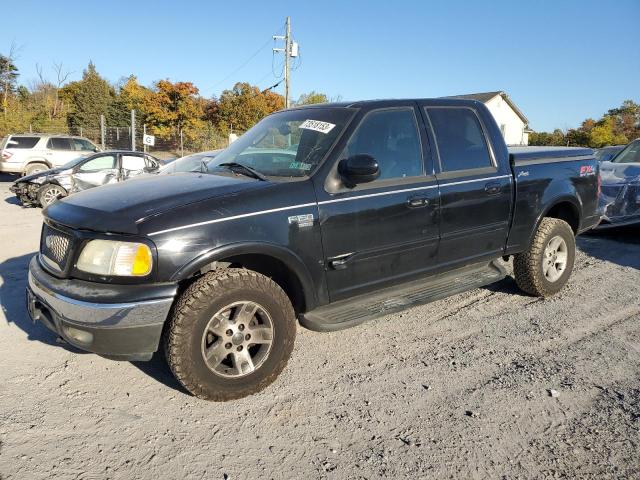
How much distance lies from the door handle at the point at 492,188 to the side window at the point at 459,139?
7.5 inches

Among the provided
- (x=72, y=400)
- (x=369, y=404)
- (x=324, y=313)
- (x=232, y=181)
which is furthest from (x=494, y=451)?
(x=72, y=400)

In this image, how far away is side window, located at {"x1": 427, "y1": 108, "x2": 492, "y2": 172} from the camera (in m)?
3.94

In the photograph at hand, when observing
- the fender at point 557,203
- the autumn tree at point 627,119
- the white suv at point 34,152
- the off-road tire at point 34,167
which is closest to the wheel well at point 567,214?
the fender at point 557,203

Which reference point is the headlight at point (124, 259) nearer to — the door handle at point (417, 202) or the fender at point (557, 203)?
the door handle at point (417, 202)

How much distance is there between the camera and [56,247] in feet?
9.79

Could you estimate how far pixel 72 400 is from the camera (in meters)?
2.97

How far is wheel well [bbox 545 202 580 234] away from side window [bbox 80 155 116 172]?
1069cm

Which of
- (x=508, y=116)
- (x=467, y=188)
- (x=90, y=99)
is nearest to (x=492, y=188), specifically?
(x=467, y=188)

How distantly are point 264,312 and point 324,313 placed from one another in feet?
1.69

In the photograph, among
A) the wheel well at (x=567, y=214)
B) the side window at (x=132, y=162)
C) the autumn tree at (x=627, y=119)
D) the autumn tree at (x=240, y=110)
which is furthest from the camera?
the autumn tree at (x=627, y=119)

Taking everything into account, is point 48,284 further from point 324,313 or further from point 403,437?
point 403,437

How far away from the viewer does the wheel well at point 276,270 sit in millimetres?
3045

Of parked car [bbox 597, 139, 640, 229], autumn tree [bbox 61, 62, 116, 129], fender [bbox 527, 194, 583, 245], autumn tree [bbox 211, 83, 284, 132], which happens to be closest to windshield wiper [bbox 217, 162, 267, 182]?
fender [bbox 527, 194, 583, 245]

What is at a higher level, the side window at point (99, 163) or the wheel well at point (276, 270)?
the side window at point (99, 163)
